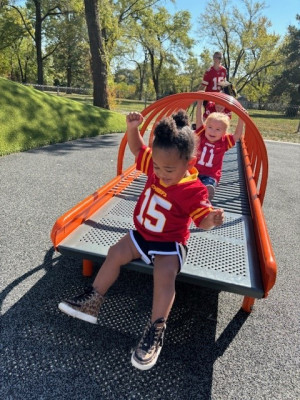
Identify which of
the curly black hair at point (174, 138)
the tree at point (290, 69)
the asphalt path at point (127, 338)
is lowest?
the asphalt path at point (127, 338)

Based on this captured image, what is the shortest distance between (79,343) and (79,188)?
3.13 metres

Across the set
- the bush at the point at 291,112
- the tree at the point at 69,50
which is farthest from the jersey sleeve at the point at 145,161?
the bush at the point at 291,112

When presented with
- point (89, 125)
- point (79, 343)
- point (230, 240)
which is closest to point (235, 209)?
point (230, 240)

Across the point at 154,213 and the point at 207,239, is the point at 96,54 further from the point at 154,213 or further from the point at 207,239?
the point at 154,213

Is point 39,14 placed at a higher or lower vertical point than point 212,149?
higher

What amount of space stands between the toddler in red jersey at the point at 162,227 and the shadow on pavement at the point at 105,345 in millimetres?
183

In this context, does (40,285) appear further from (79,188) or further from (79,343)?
(79,188)

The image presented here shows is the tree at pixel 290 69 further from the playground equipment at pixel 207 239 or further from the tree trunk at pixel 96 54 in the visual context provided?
the playground equipment at pixel 207 239

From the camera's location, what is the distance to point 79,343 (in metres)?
2.00

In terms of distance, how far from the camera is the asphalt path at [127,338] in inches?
69.6

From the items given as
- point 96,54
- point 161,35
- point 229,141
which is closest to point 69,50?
point 161,35

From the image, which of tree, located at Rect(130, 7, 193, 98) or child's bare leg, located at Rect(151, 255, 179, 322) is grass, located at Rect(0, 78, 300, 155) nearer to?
child's bare leg, located at Rect(151, 255, 179, 322)

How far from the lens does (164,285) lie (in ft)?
6.29

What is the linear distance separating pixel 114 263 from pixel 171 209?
48 cm
